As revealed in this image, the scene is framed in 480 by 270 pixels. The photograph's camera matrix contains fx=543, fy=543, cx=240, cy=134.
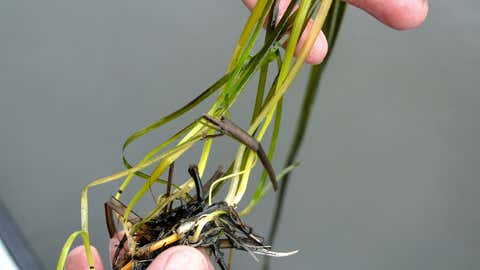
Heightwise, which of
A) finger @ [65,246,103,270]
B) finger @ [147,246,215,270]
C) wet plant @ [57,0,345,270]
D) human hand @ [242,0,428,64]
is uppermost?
human hand @ [242,0,428,64]

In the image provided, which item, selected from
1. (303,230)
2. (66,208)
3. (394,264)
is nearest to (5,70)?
(66,208)

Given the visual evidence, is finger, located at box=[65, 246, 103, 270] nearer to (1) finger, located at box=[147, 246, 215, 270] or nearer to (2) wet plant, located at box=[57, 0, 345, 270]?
(2) wet plant, located at box=[57, 0, 345, 270]

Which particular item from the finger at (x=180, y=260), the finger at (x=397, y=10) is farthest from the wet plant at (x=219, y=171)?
the finger at (x=397, y=10)

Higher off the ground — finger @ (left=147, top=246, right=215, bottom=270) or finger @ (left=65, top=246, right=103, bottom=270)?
finger @ (left=147, top=246, right=215, bottom=270)

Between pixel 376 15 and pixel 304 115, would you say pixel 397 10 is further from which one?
pixel 304 115

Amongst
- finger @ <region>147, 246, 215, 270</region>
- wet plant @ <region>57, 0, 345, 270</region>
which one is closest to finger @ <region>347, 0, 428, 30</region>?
wet plant @ <region>57, 0, 345, 270</region>

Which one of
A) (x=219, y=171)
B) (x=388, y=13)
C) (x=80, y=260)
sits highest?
(x=388, y=13)

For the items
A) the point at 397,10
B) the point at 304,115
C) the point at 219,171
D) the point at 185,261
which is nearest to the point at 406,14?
the point at 397,10

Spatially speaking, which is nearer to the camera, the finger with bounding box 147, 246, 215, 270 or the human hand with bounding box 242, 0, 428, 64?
the finger with bounding box 147, 246, 215, 270
